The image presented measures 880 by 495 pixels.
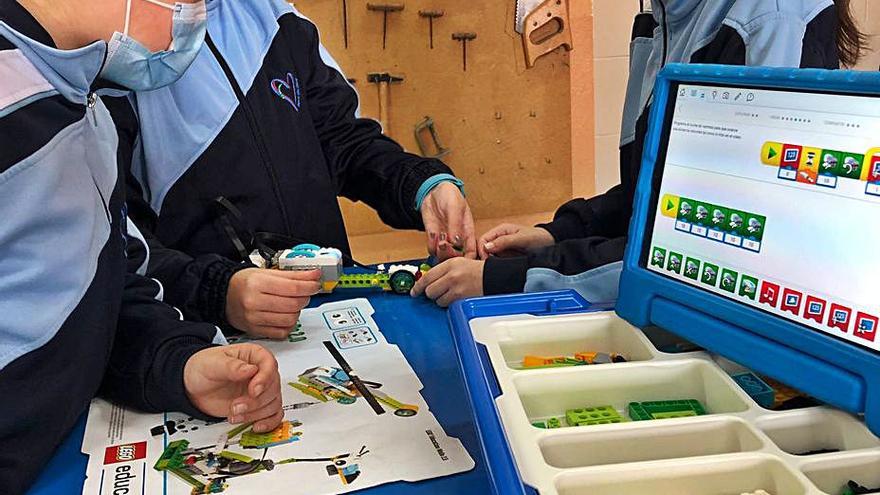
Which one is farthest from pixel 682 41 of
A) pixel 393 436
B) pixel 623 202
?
pixel 393 436

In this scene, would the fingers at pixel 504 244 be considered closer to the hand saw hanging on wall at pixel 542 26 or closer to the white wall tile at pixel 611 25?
the hand saw hanging on wall at pixel 542 26

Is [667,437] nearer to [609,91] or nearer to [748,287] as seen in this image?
[748,287]

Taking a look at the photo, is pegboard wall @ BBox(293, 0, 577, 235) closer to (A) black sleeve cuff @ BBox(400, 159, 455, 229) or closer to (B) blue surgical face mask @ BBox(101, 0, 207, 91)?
(A) black sleeve cuff @ BBox(400, 159, 455, 229)

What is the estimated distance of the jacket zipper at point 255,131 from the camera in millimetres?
1166

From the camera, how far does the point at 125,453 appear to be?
27.7 inches

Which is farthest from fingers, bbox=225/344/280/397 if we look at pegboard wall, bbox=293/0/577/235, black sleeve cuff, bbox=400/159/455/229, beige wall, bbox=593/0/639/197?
beige wall, bbox=593/0/639/197

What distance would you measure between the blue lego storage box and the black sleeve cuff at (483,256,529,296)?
23 cm

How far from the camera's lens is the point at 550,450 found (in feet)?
1.81

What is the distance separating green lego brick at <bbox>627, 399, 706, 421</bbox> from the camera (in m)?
0.62

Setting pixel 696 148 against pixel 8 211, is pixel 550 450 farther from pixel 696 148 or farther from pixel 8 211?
pixel 8 211

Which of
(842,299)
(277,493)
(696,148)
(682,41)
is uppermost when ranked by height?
(682,41)

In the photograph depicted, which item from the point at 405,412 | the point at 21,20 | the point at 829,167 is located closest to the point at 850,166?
the point at 829,167

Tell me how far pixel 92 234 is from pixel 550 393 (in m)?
0.47

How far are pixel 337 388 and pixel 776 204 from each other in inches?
18.6
